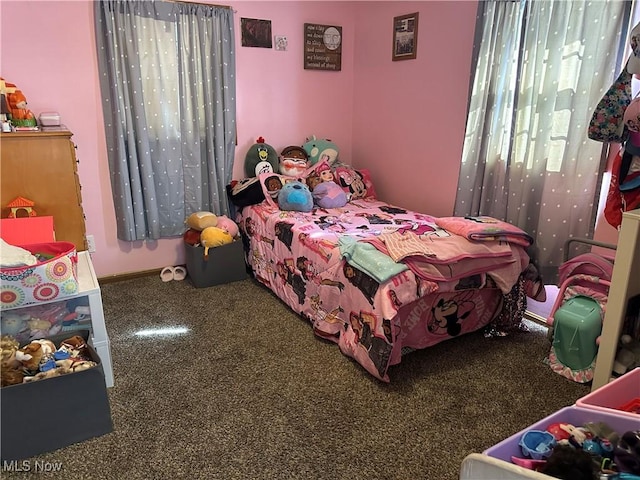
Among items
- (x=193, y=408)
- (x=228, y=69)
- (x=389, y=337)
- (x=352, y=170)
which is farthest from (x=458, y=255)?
(x=228, y=69)

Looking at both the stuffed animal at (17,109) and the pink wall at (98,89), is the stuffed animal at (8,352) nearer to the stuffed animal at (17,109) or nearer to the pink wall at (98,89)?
the stuffed animal at (17,109)

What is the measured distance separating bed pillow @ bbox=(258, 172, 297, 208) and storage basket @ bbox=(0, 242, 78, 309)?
169cm

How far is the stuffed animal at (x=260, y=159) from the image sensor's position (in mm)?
3656

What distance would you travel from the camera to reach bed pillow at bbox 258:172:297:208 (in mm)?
3496

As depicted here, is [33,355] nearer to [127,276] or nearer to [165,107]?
[127,276]

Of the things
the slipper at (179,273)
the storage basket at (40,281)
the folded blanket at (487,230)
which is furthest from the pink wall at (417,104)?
the storage basket at (40,281)

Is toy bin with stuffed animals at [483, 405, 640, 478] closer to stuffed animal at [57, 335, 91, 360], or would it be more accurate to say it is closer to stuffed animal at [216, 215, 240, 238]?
stuffed animal at [57, 335, 91, 360]

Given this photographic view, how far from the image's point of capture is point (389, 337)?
2.14 metres

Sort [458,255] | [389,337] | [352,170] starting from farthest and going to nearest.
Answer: [352,170] → [458,255] → [389,337]

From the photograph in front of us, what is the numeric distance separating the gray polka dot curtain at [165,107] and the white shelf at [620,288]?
266 cm

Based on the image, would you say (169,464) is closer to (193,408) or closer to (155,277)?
A: (193,408)

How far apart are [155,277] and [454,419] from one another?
2.46 metres

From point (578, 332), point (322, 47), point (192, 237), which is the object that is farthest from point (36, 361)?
point (322, 47)

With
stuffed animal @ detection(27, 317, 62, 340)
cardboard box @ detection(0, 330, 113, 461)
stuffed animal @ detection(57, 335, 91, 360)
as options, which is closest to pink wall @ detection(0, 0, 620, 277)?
stuffed animal @ detection(27, 317, 62, 340)
